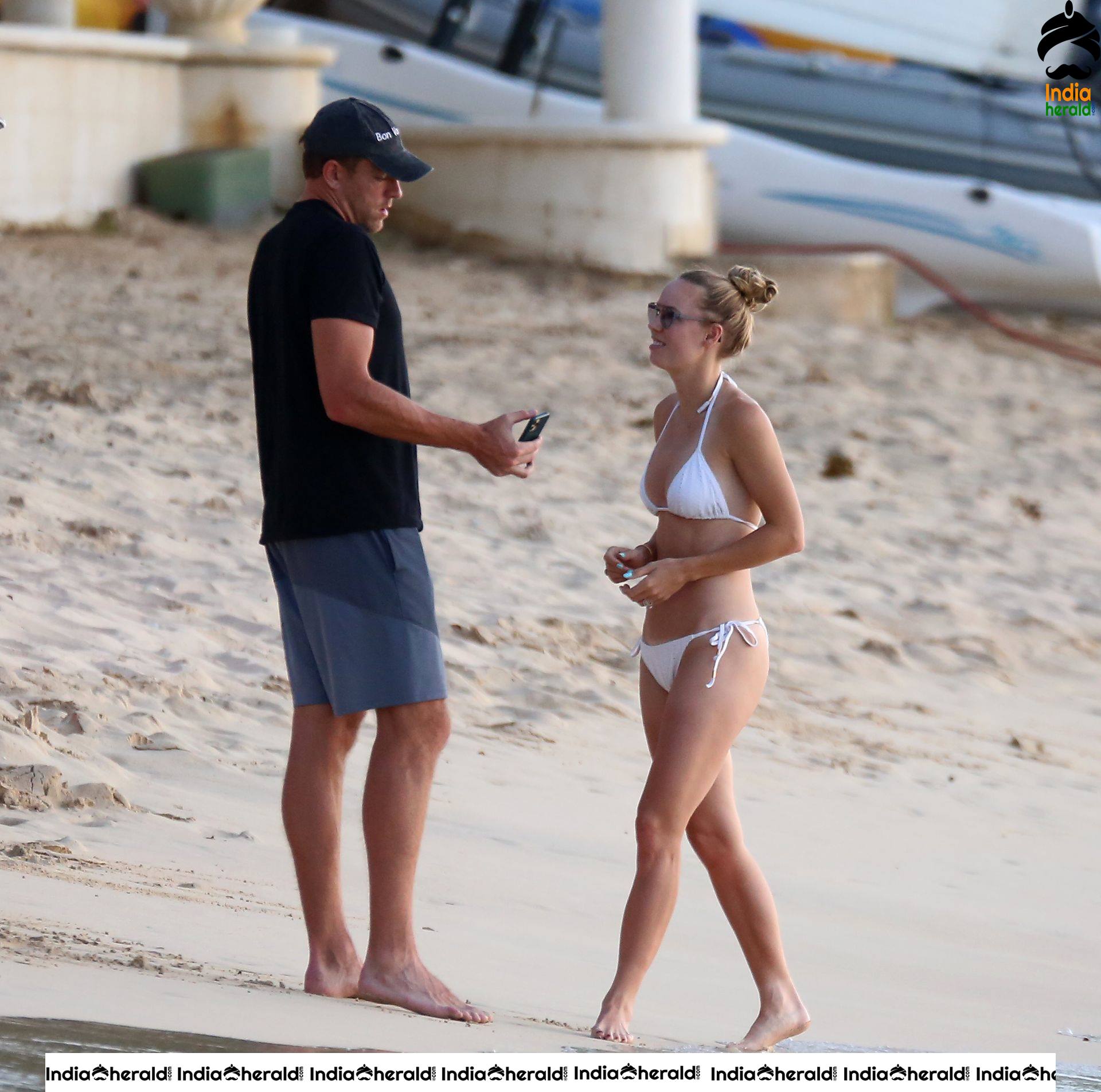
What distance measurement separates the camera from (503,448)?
3.16 metres

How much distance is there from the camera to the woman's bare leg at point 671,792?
3170 mm

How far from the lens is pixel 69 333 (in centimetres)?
961

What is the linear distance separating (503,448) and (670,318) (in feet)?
1.46

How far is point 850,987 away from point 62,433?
5.02m

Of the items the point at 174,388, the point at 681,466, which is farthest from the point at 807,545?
the point at 681,466

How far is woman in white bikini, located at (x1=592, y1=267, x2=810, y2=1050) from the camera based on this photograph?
10.5ft

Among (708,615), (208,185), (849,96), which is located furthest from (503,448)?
(849,96)

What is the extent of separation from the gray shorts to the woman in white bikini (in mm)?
402

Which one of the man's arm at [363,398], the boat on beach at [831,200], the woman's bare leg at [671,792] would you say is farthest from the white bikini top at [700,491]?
the boat on beach at [831,200]

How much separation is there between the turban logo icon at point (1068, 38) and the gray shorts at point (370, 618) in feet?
50.5

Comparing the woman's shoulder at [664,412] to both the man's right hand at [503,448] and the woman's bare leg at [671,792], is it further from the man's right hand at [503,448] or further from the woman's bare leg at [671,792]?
the woman's bare leg at [671,792]

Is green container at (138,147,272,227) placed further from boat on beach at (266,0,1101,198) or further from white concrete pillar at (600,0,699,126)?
boat on beach at (266,0,1101,198)

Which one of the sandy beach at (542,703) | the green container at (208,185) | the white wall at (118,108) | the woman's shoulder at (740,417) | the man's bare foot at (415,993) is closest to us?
the man's bare foot at (415,993)
